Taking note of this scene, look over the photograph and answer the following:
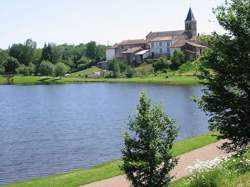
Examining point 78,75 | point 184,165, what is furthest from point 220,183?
point 78,75

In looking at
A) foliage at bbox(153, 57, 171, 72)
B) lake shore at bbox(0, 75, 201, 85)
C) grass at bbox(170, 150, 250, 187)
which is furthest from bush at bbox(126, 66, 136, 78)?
grass at bbox(170, 150, 250, 187)

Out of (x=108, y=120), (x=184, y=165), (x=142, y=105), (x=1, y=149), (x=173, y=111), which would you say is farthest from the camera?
(x=173, y=111)

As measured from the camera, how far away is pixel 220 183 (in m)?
18.9

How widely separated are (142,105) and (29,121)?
165 feet

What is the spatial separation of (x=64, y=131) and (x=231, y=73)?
4029cm

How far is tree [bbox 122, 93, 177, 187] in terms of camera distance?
18.2 meters

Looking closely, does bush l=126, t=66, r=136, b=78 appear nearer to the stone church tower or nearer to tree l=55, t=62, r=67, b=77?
tree l=55, t=62, r=67, b=77

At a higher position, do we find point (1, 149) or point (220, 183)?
point (220, 183)

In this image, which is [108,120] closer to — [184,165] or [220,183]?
[184,165]

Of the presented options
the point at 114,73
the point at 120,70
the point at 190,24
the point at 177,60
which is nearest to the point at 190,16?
the point at 190,24

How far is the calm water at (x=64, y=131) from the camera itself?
1512 inches

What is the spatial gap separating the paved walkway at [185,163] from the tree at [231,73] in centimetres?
412

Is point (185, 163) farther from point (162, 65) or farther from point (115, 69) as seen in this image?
point (115, 69)

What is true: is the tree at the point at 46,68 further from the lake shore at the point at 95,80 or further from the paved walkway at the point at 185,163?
the paved walkway at the point at 185,163
